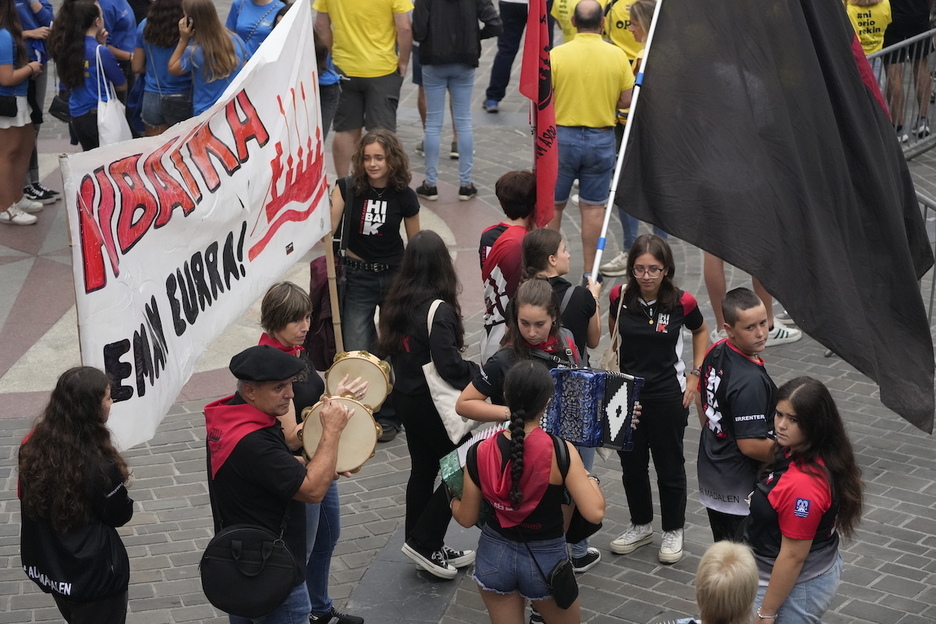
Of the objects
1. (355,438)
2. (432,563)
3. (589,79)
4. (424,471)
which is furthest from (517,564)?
(589,79)

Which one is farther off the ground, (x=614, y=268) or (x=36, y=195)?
(x=614, y=268)

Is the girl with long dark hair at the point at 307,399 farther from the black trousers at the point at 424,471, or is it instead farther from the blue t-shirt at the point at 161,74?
the blue t-shirt at the point at 161,74

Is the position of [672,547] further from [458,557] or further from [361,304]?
[361,304]

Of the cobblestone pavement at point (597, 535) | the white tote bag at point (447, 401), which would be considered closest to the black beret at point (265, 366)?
the white tote bag at point (447, 401)

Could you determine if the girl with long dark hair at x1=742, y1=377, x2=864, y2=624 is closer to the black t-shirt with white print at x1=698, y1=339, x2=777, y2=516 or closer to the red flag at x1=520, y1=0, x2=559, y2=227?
the black t-shirt with white print at x1=698, y1=339, x2=777, y2=516

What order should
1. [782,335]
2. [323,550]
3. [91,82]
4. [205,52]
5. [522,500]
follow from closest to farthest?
[522,500] → [323,550] → [782,335] → [205,52] → [91,82]

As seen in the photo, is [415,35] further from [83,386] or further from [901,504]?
[83,386]

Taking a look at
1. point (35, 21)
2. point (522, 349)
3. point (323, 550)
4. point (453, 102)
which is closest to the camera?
point (522, 349)

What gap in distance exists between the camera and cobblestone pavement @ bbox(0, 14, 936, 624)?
5.87m

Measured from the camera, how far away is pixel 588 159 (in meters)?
9.55

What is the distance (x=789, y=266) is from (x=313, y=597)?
2.68 metres

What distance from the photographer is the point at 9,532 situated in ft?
21.3

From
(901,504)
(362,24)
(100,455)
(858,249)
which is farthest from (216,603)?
(362,24)

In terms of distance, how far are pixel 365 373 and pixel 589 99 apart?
179 inches
